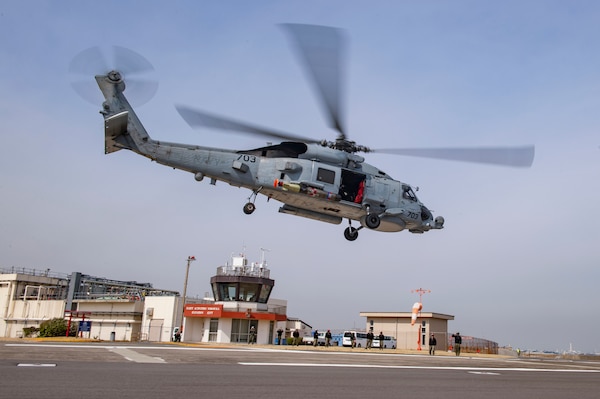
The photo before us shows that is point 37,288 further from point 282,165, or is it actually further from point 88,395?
point 88,395

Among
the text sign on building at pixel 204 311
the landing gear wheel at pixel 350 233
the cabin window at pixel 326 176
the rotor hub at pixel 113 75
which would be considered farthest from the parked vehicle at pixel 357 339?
the rotor hub at pixel 113 75

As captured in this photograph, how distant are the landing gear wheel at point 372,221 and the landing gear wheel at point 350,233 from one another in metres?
1.52

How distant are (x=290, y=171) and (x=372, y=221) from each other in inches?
199

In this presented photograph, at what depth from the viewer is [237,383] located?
10539 millimetres

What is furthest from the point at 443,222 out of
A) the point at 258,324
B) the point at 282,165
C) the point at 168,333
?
the point at 168,333

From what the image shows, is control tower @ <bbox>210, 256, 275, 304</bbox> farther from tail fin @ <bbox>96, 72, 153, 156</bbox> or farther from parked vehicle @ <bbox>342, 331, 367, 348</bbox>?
tail fin @ <bbox>96, 72, 153, 156</bbox>

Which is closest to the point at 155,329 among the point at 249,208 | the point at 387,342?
the point at 387,342

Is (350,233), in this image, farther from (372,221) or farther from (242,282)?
(242,282)

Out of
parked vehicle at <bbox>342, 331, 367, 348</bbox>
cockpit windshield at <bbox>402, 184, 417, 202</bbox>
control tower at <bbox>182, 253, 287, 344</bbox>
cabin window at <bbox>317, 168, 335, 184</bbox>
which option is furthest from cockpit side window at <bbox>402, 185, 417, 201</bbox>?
parked vehicle at <bbox>342, 331, 367, 348</bbox>

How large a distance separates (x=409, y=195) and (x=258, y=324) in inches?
1186

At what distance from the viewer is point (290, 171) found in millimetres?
26344

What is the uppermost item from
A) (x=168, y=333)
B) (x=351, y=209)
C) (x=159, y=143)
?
(x=159, y=143)

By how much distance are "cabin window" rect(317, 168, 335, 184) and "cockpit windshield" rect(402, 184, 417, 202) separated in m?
4.69

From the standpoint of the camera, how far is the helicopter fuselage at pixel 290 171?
25344 mm
